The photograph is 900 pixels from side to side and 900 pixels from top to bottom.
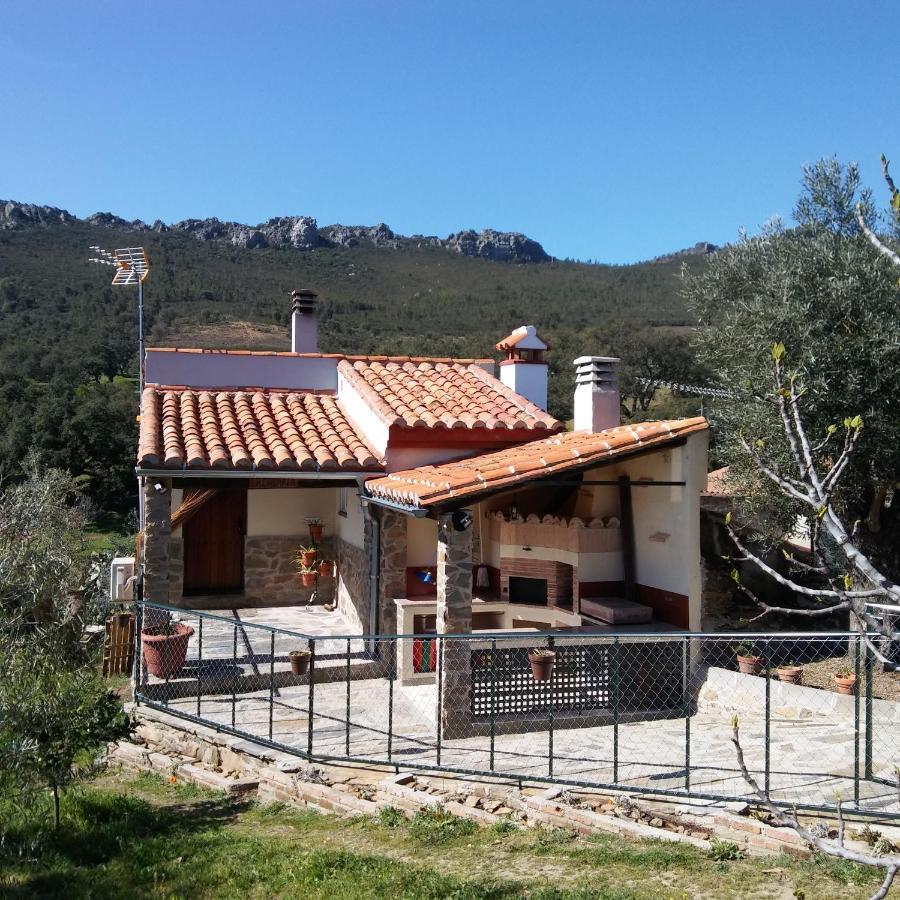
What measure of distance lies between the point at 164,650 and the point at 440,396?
5946 millimetres

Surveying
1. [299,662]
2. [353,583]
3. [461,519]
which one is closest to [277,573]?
[353,583]

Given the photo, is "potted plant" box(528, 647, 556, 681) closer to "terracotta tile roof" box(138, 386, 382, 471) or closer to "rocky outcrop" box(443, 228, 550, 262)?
"terracotta tile roof" box(138, 386, 382, 471)

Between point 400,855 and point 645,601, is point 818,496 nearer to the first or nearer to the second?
point 400,855

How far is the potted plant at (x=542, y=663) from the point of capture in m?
9.34

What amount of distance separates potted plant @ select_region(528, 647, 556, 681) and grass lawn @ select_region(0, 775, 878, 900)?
2937 millimetres

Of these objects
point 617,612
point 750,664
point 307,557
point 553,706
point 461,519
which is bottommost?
point 553,706

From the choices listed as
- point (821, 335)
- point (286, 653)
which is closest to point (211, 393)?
point (286, 653)

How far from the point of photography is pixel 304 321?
1670 centimetres

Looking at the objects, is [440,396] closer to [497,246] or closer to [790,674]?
[790,674]

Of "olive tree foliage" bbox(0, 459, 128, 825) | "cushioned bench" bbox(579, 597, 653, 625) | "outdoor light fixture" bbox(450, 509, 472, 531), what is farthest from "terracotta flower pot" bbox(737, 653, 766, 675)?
"olive tree foliage" bbox(0, 459, 128, 825)

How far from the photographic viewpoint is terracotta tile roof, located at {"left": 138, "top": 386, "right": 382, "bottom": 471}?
11.2 meters

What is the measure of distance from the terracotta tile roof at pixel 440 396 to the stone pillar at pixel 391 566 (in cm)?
143

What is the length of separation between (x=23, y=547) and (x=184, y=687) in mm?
3891

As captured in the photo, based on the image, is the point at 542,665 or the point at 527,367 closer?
the point at 542,665
